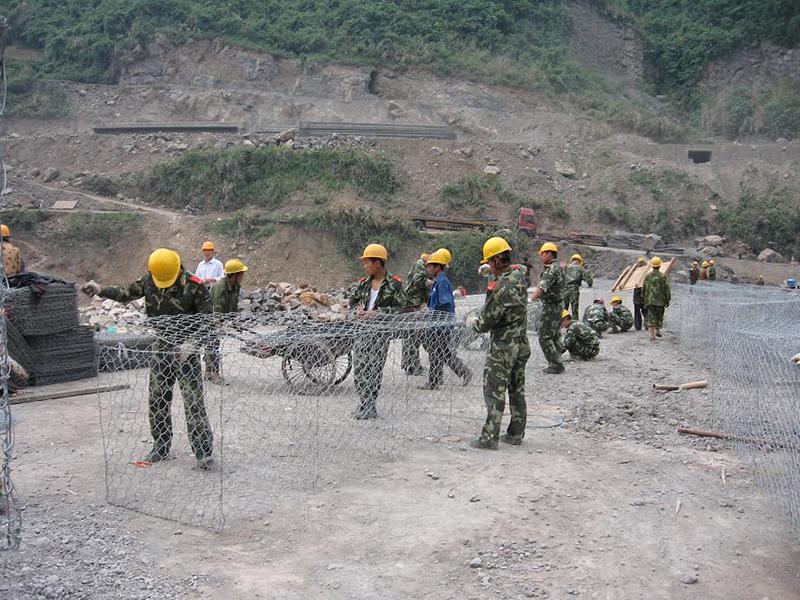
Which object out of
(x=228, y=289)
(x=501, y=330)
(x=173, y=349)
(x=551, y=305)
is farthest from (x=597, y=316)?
(x=173, y=349)

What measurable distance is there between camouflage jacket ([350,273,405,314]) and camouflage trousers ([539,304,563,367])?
3037 millimetres

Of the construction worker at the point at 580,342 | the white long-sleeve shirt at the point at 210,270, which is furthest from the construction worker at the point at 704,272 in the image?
the white long-sleeve shirt at the point at 210,270

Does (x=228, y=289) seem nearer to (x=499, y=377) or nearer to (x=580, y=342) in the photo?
(x=499, y=377)

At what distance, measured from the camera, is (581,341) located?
11.3 m

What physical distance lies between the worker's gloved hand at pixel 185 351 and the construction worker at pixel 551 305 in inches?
199

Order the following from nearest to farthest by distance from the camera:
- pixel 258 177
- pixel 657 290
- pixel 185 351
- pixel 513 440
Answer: pixel 185 351
pixel 513 440
pixel 657 290
pixel 258 177

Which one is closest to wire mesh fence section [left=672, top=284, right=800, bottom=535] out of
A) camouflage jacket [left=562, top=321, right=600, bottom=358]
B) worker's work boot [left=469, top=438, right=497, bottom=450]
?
camouflage jacket [left=562, top=321, right=600, bottom=358]

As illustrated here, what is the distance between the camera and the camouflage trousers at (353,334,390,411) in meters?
6.99

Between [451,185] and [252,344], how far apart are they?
26.7m

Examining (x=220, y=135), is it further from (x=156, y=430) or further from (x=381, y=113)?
(x=156, y=430)

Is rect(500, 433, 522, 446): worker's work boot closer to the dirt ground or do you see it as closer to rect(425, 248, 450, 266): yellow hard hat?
the dirt ground

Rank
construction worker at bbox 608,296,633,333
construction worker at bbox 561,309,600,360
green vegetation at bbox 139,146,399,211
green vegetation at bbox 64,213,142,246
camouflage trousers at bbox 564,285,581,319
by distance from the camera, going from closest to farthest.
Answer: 1. construction worker at bbox 561,309,600,360
2. camouflage trousers at bbox 564,285,581,319
3. construction worker at bbox 608,296,633,333
4. green vegetation at bbox 64,213,142,246
5. green vegetation at bbox 139,146,399,211

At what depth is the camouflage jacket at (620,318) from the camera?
47.0 ft

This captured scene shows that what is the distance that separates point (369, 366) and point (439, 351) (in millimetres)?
826
